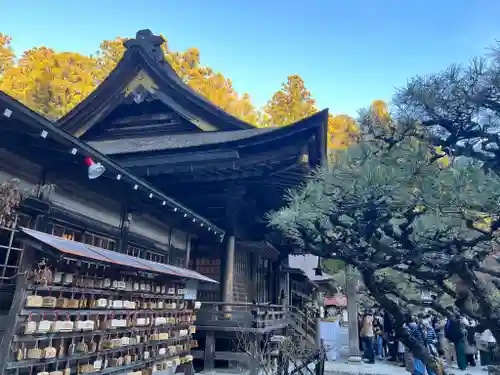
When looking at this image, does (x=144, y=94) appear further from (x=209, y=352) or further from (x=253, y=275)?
(x=209, y=352)

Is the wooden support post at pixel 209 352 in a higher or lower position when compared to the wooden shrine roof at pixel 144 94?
lower

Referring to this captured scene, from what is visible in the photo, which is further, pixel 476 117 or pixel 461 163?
pixel 476 117

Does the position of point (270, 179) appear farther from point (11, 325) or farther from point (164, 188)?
point (11, 325)

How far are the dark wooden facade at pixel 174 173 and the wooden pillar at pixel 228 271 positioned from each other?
0.03 metres

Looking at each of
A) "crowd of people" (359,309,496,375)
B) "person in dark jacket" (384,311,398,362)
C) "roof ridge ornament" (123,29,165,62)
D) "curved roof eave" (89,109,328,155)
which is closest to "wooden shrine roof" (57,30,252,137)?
"roof ridge ornament" (123,29,165,62)

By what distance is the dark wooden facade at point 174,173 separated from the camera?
6320 millimetres

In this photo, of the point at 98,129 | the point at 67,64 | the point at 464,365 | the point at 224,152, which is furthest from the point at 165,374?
the point at 67,64

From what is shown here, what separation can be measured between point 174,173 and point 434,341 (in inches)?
347

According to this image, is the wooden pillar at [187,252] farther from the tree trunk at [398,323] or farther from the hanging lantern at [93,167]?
the hanging lantern at [93,167]

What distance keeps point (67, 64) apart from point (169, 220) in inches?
719

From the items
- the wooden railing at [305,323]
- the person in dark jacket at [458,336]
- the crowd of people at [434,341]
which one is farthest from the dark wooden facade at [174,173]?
the person in dark jacket at [458,336]

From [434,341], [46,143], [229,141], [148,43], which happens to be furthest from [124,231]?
[434,341]

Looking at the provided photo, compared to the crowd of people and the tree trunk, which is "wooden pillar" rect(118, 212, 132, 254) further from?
the crowd of people

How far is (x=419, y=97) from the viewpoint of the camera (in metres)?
7.09
